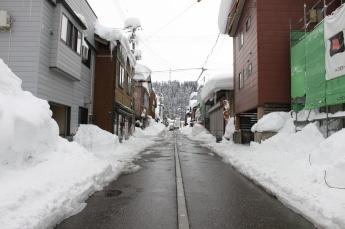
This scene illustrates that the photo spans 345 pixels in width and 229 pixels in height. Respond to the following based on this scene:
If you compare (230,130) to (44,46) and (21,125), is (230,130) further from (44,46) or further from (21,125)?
(21,125)

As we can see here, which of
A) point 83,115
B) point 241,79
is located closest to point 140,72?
point 241,79

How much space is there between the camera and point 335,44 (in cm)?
1148

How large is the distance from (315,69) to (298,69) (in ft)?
8.10

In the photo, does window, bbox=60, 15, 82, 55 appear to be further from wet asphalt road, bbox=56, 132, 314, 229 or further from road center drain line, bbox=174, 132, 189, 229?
road center drain line, bbox=174, 132, 189, 229

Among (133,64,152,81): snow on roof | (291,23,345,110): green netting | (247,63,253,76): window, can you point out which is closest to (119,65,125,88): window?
(247,63,253,76): window

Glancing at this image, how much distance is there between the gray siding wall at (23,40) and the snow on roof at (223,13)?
14.2 meters

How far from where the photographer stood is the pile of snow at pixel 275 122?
16266mm

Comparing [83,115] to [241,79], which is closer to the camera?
[83,115]

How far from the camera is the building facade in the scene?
13617 millimetres

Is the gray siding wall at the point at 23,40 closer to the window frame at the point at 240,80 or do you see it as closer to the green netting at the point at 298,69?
the green netting at the point at 298,69

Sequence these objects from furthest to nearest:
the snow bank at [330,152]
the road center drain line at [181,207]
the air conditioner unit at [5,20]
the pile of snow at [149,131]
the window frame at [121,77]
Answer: the pile of snow at [149,131], the window frame at [121,77], the air conditioner unit at [5,20], the snow bank at [330,152], the road center drain line at [181,207]

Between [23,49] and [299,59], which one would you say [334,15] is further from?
[23,49]

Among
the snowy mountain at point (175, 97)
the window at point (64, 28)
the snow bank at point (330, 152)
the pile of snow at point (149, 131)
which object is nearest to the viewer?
the snow bank at point (330, 152)

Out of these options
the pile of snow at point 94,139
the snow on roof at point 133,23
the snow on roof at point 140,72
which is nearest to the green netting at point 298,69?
the pile of snow at point 94,139
